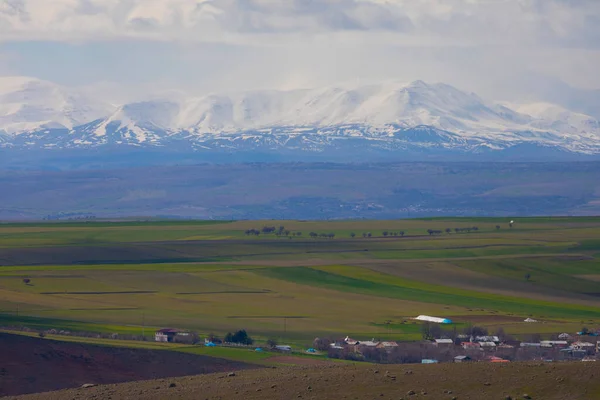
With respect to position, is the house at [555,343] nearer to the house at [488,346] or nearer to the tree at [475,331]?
the house at [488,346]

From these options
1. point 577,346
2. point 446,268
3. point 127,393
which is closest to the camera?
point 127,393

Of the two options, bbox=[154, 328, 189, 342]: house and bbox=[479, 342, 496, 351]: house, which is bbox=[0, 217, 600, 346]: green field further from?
bbox=[479, 342, 496, 351]: house

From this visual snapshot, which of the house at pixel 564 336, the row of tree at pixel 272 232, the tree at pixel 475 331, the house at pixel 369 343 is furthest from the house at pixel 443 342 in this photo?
the row of tree at pixel 272 232

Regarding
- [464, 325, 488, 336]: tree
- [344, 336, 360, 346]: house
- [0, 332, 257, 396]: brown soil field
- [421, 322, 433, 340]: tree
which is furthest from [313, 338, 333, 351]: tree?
[0, 332, 257, 396]: brown soil field

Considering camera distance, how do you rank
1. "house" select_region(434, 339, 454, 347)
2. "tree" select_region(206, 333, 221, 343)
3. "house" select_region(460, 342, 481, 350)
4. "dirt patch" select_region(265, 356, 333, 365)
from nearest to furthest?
"dirt patch" select_region(265, 356, 333, 365) < "house" select_region(460, 342, 481, 350) < "house" select_region(434, 339, 454, 347) < "tree" select_region(206, 333, 221, 343)

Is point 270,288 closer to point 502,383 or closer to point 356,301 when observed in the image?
point 356,301

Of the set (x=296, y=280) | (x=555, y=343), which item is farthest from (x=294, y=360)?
(x=296, y=280)

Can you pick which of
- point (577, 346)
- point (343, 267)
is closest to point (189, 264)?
point (343, 267)

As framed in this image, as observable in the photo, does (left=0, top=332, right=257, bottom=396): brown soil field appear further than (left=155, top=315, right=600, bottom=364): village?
No
